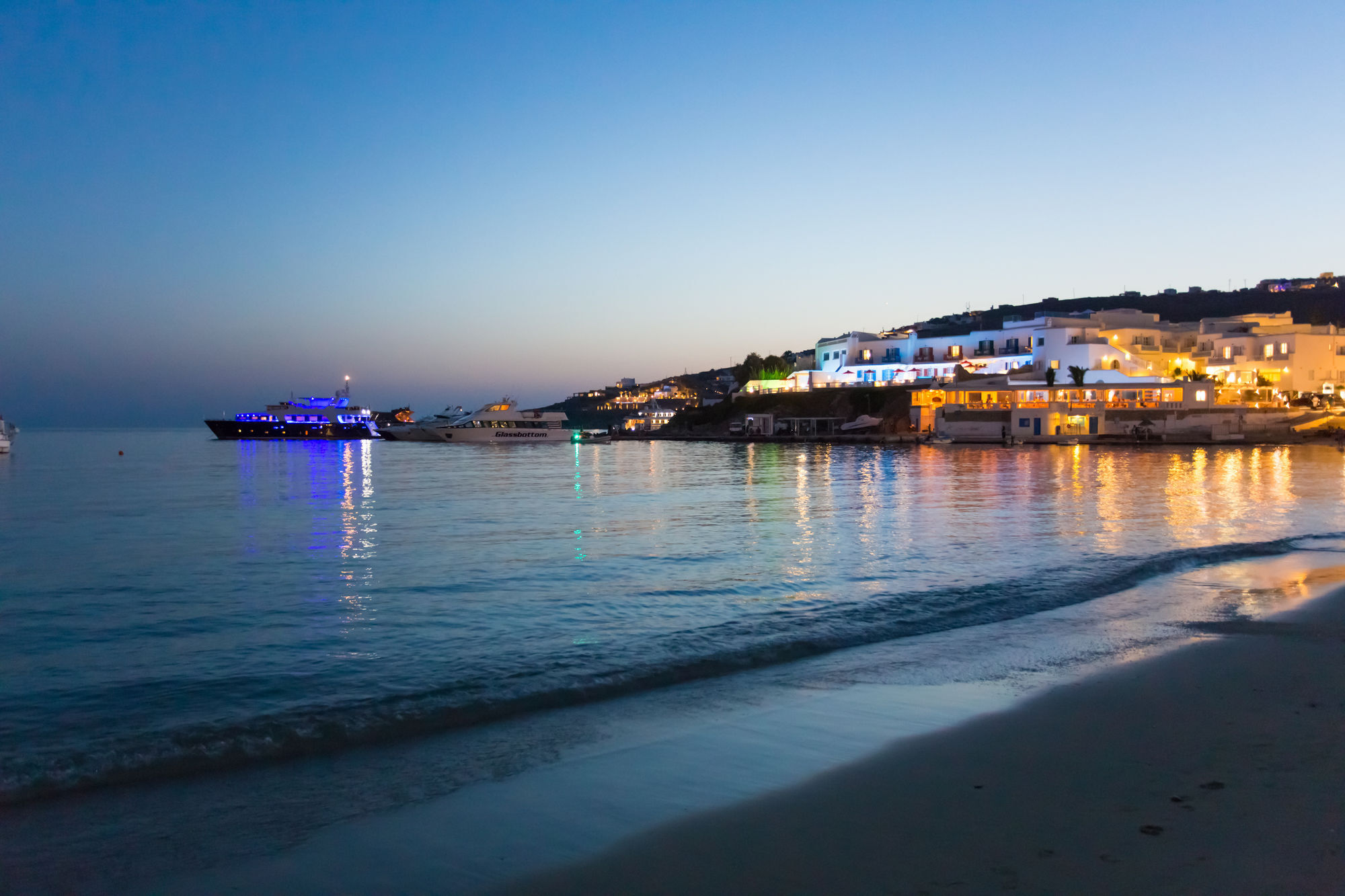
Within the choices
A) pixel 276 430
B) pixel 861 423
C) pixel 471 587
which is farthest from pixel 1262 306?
pixel 471 587

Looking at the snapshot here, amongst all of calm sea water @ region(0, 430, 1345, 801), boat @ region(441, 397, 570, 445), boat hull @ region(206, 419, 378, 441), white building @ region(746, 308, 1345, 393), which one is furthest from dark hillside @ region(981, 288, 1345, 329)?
calm sea water @ region(0, 430, 1345, 801)

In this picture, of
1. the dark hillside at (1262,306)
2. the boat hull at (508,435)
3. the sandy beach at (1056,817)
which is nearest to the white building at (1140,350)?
the boat hull at (508,435)

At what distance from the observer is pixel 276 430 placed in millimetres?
123062

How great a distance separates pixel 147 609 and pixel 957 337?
102 metres

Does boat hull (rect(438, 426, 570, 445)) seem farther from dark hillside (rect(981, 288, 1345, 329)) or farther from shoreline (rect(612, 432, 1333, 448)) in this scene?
dark hillside (rect(981, 288, 1345, 329))

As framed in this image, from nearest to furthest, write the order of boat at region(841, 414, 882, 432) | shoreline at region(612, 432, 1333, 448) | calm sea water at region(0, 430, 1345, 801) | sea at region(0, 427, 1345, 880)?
sea at region(0, 427, 1345, 880)
calm sea water at region(0, 430, 1345, 801)
shoreline at region(612, 432, 1333, 448)
boat at region(841, 414, 882, 432)

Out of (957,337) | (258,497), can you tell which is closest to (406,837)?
(258,497)

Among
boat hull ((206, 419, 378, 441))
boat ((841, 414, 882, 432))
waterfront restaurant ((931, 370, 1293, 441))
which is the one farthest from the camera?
boat hull ((206, 419, 378, 441))

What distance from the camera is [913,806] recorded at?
4848 millimetres

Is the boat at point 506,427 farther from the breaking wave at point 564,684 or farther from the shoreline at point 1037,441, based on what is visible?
the breaking wave at point 564,684

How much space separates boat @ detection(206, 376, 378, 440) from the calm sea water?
92989mm

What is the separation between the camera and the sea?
259 inches

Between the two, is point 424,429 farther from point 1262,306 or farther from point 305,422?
point 1262,306

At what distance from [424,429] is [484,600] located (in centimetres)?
10628
